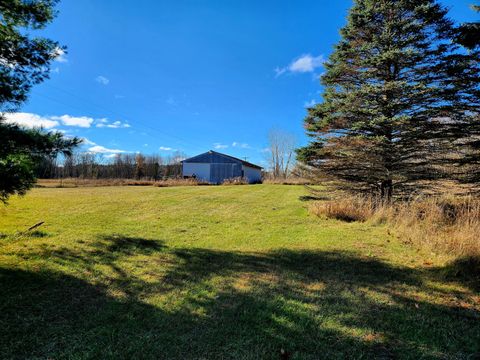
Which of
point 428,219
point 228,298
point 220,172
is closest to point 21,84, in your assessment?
point 228,298

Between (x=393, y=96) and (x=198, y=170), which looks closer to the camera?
(x=393, y=96)

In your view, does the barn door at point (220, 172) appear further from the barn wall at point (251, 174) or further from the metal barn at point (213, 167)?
the barn wall at point (251, 174)

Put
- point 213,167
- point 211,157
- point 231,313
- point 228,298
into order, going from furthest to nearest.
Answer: point 211,157, point 213,167, point 228,298, point 231,313

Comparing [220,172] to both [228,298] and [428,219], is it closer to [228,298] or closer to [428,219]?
[428,219]

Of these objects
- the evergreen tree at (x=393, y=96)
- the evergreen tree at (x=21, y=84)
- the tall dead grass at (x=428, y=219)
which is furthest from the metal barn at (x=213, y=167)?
the evergreen tree at (x=21, y=84)

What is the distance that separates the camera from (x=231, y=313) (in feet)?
10.3

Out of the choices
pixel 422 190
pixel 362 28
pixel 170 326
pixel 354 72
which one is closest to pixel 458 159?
pixel 422 190

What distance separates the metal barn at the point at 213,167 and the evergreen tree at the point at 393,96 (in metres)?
26.2

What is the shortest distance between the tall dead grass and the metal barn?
2758 cm

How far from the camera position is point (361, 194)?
38.0 ft

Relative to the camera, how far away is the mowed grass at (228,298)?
2535 millimetres

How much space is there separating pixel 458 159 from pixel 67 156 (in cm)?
1176

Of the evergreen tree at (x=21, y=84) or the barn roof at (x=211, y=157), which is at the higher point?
the barn roof at (x=211, y=157)

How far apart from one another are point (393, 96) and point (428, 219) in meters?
5.07
